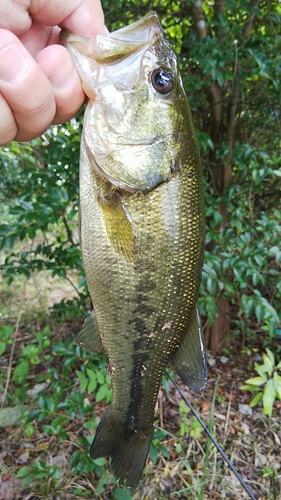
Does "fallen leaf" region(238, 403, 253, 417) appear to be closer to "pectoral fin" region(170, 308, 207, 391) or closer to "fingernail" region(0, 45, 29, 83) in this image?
"pectoral fin" region(170, 308, 207, 391)

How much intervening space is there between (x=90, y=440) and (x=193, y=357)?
40.3 inches

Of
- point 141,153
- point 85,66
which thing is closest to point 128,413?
point 141,153

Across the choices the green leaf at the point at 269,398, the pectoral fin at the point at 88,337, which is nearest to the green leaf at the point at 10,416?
the pectoral fin at the point at 88,337

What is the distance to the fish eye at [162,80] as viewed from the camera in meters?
1.15

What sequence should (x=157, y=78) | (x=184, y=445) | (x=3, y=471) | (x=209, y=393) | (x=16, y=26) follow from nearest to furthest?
(x=16, y=26) < (x=157, y=78) < (x=3, y=471) < (x=184, y=445) < (x=209, y=393)

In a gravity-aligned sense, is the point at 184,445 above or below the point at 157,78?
below

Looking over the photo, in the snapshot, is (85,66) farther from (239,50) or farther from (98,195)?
(239,50)

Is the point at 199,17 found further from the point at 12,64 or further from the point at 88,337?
the point at 88,337

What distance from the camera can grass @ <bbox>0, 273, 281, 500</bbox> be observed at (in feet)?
6.75

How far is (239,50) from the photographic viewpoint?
7.97 feet

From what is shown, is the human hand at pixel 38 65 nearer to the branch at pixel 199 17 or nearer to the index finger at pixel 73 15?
A: the index finger at pixel 73 15

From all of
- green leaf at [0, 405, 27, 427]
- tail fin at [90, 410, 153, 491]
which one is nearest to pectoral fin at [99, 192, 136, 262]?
tail fin at [90, 410, 153, 491]

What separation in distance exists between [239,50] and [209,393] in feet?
9.07

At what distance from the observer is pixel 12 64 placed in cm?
88
